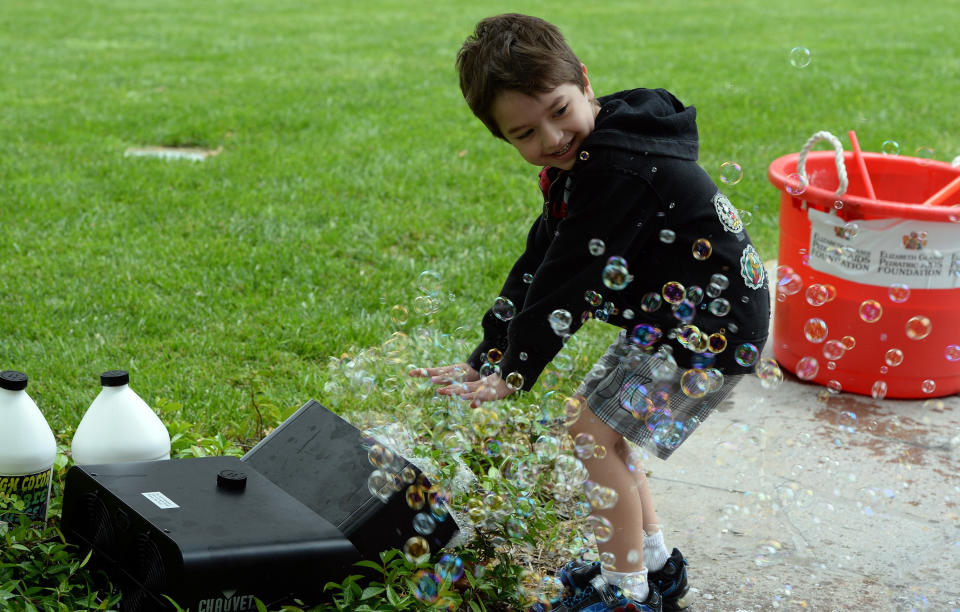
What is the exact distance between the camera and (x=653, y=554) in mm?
2508

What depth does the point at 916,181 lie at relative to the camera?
150 inches

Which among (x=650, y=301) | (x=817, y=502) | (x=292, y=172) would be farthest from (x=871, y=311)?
(x=292, y=172)

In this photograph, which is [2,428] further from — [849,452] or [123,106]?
[123,106]

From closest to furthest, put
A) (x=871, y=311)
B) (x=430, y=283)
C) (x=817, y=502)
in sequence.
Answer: (x=430, y=283) < (x=817, y=502) < (x=871, y=311)

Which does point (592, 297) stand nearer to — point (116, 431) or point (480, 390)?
point (480, 390)

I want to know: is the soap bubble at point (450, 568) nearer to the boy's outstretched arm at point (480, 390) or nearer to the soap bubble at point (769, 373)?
the boy's outstretched arm at point (480, 390)

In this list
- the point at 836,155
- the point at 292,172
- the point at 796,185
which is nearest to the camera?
the point at 796,185

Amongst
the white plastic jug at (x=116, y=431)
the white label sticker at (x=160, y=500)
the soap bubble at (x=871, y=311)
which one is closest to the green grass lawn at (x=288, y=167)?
the white plastic jug at (x=116, y=431)

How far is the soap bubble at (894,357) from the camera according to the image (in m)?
3.50

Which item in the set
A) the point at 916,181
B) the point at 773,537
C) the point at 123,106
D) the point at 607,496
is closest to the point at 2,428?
the point at 607,496

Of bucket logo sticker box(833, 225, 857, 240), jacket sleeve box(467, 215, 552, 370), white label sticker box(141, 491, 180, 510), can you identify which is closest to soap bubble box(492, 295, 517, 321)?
jacket sleeve box(467, 215, 552, 370)

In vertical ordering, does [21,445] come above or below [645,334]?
below

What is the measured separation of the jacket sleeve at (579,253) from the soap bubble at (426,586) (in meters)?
0.51

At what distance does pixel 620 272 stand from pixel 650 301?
0.19 metres
